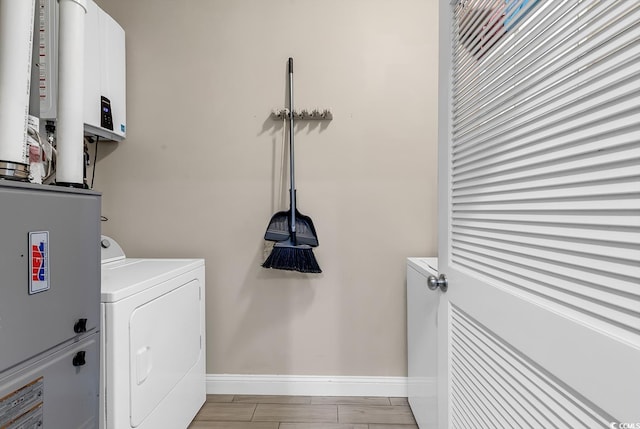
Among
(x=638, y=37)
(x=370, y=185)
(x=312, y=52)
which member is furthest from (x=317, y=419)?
(x=312, y=52)

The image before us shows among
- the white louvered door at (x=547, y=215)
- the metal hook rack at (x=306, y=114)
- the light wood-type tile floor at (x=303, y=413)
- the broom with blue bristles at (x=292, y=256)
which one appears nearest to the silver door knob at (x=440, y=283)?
the white louvered door at (x=547, y=215)

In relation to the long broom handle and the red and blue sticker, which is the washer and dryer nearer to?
the red and blue sticker

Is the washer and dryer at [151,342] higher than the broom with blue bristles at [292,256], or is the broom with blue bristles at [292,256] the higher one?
the broom with blue bristles at [292,256]

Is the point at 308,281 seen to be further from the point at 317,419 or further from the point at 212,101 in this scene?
Answer: the point at 212,101

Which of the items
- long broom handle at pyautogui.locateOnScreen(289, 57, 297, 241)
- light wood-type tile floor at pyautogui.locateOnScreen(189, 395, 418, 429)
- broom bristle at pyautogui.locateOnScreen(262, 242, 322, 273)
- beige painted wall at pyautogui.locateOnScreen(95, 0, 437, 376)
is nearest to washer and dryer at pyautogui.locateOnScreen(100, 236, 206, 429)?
light wood-type tile floor at pyautogui.locateOnScreen(189, 395, 418, 429)

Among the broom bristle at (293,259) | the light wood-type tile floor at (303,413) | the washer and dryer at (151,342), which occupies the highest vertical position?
the broom bristle at (293,259)

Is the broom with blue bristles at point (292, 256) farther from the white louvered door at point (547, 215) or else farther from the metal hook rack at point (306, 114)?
the white louvered door at point (547, 215)

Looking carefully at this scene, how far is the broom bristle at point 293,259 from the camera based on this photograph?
70.3 inches

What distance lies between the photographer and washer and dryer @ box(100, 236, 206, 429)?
1.05 m

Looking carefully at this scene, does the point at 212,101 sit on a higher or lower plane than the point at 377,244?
higher

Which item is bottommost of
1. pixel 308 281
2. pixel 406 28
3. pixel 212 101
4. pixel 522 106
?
pixel 308 281

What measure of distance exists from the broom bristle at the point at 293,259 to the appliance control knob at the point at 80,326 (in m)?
0.99

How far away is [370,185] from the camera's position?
190 cm

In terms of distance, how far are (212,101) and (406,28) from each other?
47.4 inches
